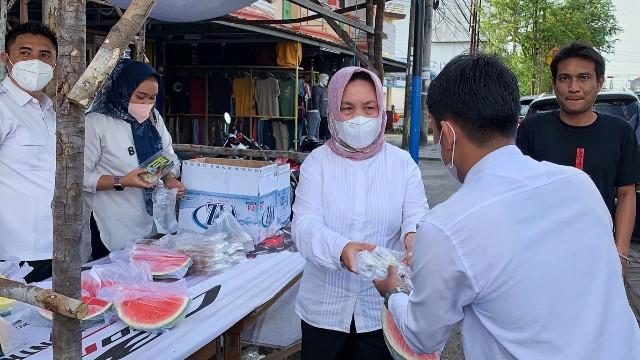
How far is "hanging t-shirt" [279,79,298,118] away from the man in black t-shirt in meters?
8.81

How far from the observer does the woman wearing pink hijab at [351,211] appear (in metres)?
2.10

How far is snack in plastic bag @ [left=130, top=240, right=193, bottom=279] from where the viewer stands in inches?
95.3

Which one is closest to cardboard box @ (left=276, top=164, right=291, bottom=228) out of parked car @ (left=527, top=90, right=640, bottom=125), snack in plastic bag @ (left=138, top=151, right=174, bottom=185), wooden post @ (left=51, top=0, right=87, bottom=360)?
snack in plastic bag @ (left=138, top=151, right=174, bottom=185)

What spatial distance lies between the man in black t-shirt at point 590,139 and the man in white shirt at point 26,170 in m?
2.44

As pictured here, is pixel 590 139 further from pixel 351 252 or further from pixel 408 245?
pixel 351 252

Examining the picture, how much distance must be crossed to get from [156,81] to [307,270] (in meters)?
1.42

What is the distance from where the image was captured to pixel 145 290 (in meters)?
2.17

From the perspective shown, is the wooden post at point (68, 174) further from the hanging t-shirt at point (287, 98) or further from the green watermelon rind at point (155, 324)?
the hanging t-shirt at point (287, 98)

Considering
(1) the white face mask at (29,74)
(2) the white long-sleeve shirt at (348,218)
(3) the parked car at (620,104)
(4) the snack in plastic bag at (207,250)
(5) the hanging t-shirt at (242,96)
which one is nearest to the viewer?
(2) the white long-sleeve shirt at (348,218)

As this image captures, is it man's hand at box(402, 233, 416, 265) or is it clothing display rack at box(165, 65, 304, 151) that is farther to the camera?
clothing display rack at box(165, 65, 304, 151)

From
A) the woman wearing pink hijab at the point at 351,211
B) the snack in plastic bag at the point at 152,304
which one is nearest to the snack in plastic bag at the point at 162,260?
the snack in plastic bag at the point at 152,304

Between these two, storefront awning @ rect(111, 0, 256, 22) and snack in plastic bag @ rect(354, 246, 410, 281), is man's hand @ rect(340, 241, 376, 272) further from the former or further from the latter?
storefront awning @ rect(111, 0, 256, 22)

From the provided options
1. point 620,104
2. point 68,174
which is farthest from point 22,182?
point 620,104

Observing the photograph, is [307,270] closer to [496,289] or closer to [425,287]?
[425,287]
